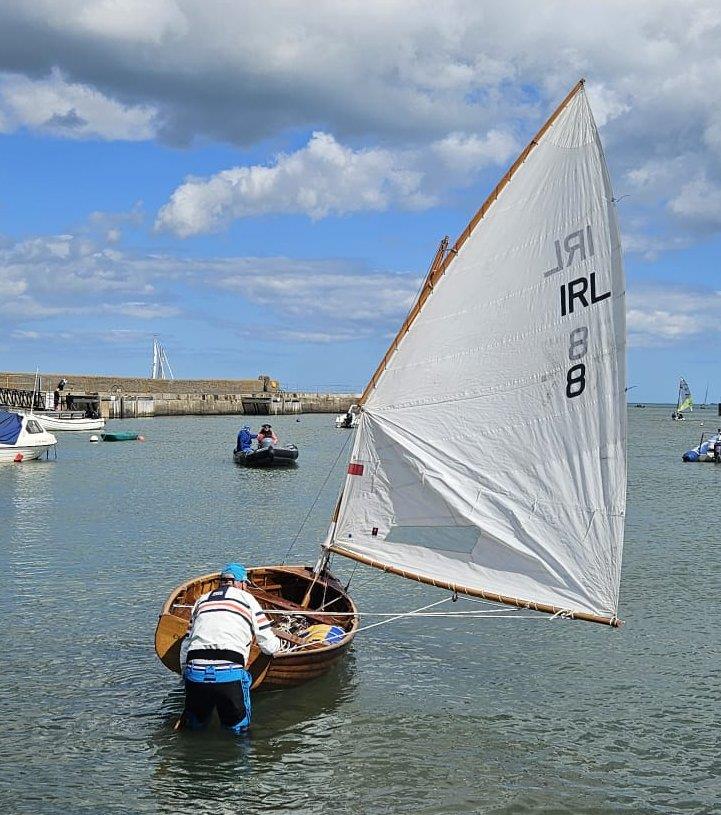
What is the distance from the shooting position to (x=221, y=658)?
1214 cm

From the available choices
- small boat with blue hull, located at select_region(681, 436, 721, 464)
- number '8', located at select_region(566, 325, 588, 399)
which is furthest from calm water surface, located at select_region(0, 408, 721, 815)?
small boat with blue hull, located at select_region(681, 436, 721, 464)

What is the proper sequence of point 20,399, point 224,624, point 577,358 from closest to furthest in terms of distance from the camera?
1. point 224,624
2. point 577,358
3. point 20,399

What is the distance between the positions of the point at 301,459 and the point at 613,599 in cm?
5015

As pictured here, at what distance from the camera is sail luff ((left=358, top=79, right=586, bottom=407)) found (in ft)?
44.3

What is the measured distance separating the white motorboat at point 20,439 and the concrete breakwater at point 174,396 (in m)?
48.7

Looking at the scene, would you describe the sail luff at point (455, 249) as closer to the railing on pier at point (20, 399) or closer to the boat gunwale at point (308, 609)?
the boat gunwale at point (308, 609)

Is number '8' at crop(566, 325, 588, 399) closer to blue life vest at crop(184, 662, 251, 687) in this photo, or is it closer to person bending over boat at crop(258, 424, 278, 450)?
blue life vest at crop(184, 662, 251, 687)

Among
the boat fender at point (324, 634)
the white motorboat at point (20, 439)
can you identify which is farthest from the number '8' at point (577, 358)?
the white motorboat at point (20, 439)

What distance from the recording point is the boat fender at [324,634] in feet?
49.7

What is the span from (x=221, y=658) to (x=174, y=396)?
124 metres

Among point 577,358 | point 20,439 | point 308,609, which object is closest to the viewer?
point 577,358

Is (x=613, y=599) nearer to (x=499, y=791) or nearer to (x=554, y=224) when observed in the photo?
(x=499, y=791)

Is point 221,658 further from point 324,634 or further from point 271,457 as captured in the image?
point 271,457

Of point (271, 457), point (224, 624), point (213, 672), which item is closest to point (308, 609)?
point (224, 624)
